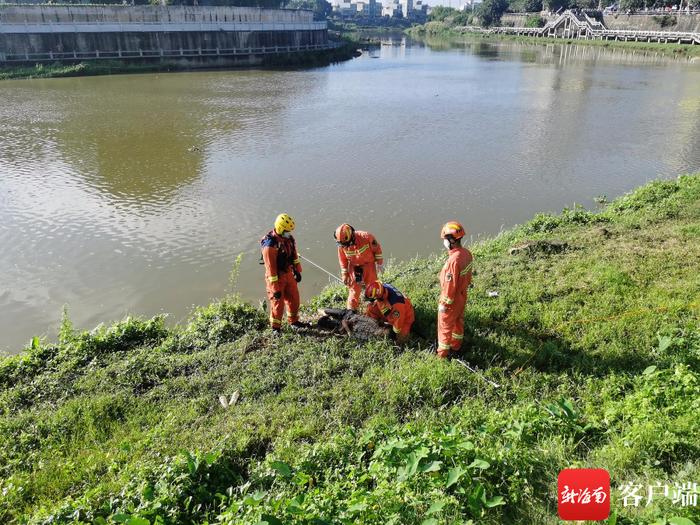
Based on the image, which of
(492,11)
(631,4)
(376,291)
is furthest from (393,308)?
(492,11)

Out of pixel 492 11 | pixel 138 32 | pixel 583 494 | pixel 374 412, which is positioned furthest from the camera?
pixel 492 11

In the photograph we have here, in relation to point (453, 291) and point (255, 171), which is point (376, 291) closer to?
point (453, 291)

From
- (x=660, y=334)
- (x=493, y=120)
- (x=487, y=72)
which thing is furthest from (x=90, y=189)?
(x=487, y=72)

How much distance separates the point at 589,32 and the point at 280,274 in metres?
82.1

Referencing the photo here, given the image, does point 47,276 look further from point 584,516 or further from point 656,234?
point 656,234

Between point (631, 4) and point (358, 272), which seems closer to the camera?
point (358, 272)

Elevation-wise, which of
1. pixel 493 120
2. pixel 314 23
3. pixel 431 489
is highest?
pixel 314 23

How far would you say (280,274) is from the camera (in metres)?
6.83

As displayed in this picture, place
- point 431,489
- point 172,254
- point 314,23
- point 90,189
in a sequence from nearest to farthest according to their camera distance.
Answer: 1. point 431,489
2. point 172,254
3. point 90,189
4. point 314,23

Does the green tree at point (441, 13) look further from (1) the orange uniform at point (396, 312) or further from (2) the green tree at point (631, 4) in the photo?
(1) the orange uniform at point (396, 312)

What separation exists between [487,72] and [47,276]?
134ft

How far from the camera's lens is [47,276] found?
31.2 ft

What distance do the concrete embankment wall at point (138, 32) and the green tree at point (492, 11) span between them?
63.7 m

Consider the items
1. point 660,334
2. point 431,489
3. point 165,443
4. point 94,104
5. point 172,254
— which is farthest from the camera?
point 94,104
